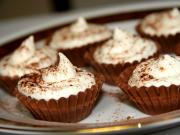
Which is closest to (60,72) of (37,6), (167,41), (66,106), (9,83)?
(66,106)

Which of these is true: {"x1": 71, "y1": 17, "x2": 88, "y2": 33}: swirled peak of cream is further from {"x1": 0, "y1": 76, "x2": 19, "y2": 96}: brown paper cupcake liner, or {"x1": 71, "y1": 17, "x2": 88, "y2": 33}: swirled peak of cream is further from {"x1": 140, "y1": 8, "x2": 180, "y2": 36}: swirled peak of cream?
{"x1": 0, "y1": 76, "x2": 19, "y2": 96}: brown paper cupcake liner

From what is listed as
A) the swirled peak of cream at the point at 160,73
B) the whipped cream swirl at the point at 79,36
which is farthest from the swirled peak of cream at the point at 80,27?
the swirled peak of cream at the point at 160,73

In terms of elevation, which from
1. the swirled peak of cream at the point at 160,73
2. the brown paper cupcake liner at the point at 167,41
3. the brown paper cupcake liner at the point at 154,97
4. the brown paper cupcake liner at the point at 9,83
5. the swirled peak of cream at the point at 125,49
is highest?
the brown paper cupcake liner at the point at 167,41

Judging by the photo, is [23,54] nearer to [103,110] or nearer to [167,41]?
[103,110]

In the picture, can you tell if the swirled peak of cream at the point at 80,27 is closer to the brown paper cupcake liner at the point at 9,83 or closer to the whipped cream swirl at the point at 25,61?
the whipped cream swirl at the point at 25,61

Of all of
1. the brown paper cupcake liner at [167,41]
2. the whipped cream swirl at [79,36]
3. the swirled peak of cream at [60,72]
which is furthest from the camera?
the whipped cream swirl at [79,36]

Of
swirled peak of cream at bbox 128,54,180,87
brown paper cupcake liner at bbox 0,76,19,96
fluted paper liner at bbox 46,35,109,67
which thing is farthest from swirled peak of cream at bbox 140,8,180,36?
brown paper cupcake liner at bbox 0,76,19,96

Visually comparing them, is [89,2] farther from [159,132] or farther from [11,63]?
[159,132]
